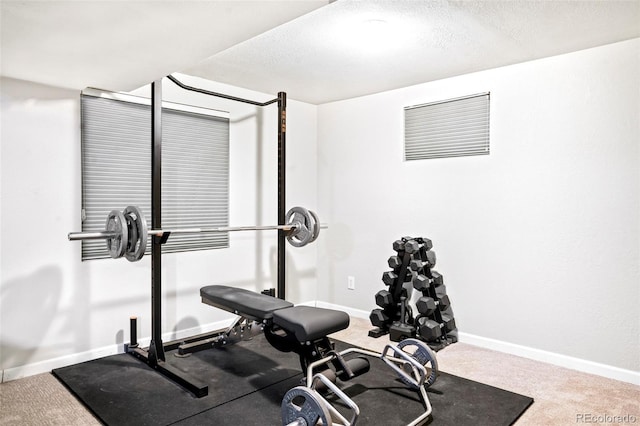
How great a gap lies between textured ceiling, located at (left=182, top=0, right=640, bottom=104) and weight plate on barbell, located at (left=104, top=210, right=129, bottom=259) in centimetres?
129

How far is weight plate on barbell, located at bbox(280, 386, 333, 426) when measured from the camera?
190 centimetres

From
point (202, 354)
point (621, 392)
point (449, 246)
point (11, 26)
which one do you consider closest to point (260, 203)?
point (202, 354)

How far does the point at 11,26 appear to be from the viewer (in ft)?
6.14

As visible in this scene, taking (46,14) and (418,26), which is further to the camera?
(418,26)

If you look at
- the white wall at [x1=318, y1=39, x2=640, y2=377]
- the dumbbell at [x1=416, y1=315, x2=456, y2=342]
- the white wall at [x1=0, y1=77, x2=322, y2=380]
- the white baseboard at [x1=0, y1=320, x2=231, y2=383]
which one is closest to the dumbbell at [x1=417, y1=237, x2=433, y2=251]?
the white wall at [x1=318, y1=39, x2=640, y2=377]

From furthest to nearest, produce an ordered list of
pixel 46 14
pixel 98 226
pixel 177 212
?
pixel 177 212, pixel 98 226, pixel 46 14

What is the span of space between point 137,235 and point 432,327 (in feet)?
7.01

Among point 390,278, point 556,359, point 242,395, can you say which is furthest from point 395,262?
point 242,395

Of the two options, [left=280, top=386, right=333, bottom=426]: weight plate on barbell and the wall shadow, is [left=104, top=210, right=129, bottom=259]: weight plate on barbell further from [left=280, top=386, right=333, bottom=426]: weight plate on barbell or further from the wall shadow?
[left=280, top=386, right=333, bottom=426]: weight plate on barbell

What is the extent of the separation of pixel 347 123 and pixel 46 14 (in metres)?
2.91

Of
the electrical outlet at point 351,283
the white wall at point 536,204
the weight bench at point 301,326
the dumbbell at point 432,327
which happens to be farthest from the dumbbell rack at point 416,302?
the weight bench at point 301,326

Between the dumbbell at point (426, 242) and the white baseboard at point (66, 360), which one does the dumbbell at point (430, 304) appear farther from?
the white baseboard at point (66, 360)

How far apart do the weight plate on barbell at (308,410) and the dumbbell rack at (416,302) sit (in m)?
1.58

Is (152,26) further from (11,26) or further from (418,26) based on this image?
(418,26)
